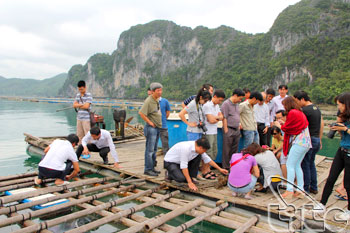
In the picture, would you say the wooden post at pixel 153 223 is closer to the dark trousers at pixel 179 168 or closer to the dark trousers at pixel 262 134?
the dark trousers at pixel 179 168

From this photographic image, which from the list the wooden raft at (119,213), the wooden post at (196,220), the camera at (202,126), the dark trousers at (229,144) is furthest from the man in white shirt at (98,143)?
the wooden post at (196,220)

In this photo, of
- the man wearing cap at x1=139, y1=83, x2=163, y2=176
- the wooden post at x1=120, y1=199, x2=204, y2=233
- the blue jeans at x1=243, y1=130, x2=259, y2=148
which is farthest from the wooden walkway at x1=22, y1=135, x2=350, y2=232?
the blue jeans at x1=243, y1=130, x2=259, y2=148

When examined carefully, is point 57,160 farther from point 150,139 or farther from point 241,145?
point 241,145

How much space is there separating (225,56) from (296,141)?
3834 inches

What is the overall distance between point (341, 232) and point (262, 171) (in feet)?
4.96

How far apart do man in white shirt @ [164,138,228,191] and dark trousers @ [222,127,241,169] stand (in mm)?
810

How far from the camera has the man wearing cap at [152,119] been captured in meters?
5.25

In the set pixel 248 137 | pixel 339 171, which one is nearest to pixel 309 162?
pixel 339 171

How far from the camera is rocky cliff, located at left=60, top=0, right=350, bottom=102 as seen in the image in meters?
59.1

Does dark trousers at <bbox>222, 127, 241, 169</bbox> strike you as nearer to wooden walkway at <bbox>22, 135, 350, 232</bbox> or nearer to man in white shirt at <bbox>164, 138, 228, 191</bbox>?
wooden walkway at <bbox>22, 135, 350, 232</bbox>

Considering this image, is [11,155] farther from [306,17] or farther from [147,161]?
[306,17]

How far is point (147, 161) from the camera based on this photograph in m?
5.55

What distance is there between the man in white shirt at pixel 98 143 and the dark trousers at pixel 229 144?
2.31 m

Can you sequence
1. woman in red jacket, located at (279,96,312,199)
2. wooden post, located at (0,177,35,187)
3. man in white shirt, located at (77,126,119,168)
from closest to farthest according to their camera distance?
woman in red jacket, located at (279,96,312,199)
wooden post, located at (0,177,35,187)
man in white shirt, located at (77,126,119,168)
